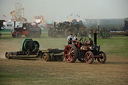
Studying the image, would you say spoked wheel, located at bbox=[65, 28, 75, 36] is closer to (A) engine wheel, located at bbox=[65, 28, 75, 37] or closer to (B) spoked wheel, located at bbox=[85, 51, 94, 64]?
(A) engine wheel, located at bbox=[65, 28, 75, 37]

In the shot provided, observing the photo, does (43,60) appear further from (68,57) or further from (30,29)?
(30,29)

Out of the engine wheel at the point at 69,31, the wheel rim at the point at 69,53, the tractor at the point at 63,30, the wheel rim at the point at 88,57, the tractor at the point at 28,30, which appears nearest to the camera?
the wheel rim at the point at 88,57

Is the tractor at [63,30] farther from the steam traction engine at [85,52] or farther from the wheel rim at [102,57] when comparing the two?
the wheel rim at [102,57]

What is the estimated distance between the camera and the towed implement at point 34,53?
54.0ft

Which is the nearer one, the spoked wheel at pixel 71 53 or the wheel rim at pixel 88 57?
the wheel rim at pixel 88 57

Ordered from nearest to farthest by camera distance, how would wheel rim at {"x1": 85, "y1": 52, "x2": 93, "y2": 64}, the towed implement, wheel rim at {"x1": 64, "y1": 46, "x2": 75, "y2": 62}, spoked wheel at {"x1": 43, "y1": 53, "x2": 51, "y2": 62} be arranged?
wheel rim at {"x1": 85, "y1": 52, "x2": 93, "y2": 64} → wheel rim at {"x1": 64, "y1": 46, "x2": 75, "y2": 62} → spoked wheel at {"x1": 43, "y1": 53, "x2": 51, "y2": 62} → the towed implement

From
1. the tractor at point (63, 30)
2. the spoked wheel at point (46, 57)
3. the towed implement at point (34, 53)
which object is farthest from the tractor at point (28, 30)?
the spoked wheel at point (46, 57)

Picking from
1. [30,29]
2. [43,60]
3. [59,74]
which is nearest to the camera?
[59,74]

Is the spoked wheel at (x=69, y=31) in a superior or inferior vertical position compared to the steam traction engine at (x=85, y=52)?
superior

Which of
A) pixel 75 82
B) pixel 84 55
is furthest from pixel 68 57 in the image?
pixel 75 82

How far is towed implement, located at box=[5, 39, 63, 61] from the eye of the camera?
16.5 metres

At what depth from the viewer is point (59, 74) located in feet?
38.4

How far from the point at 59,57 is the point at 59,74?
200 inches

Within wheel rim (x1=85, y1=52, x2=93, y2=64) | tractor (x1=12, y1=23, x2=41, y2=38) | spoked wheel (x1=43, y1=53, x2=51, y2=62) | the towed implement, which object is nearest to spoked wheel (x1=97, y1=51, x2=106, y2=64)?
wheel rim (x1=85, y1=52, x2=93, y2=64)
